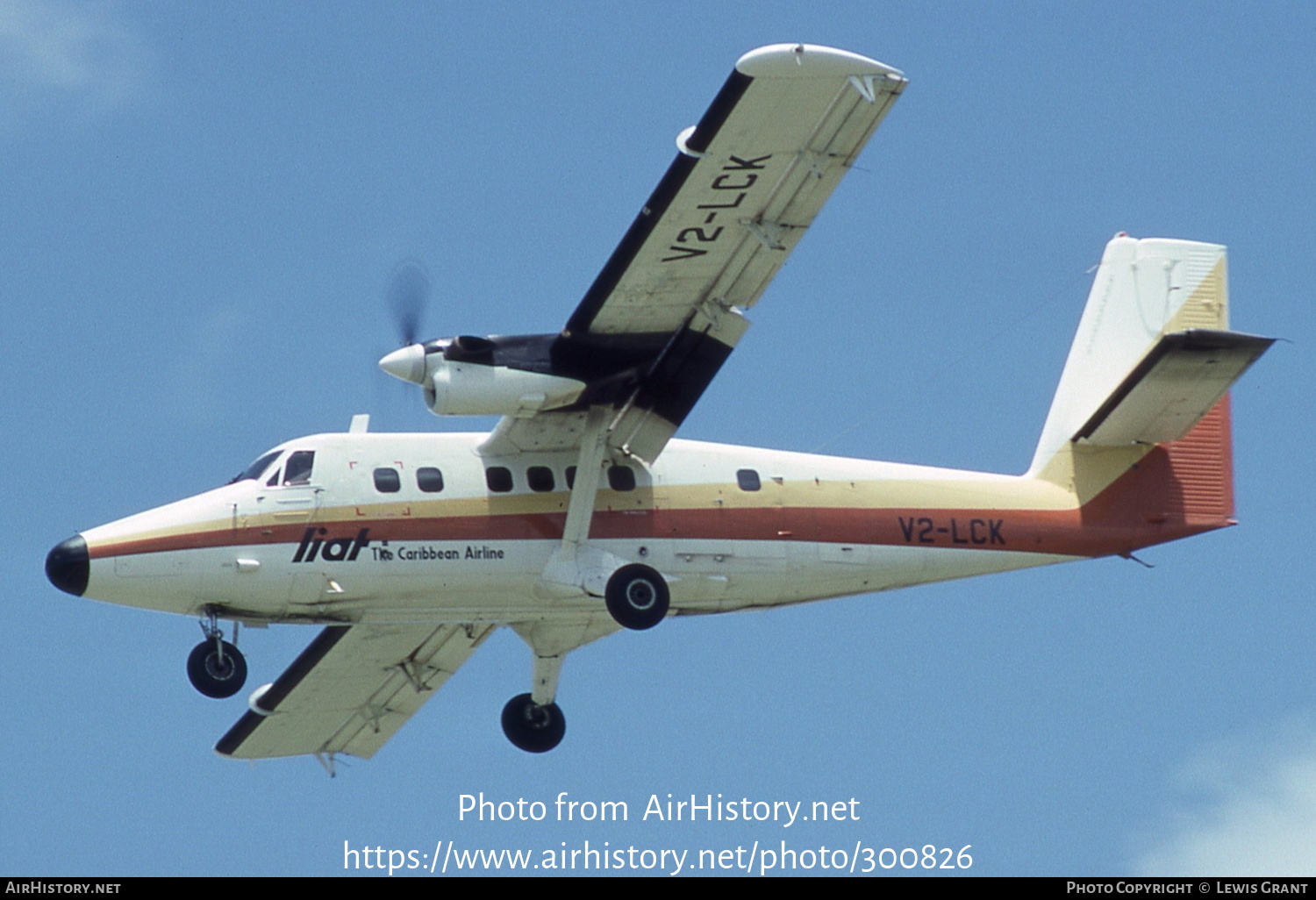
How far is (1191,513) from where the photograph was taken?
1018 inches

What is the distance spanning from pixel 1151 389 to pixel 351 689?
9257mm

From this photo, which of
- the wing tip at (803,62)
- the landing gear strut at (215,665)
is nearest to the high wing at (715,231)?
the wing tip at (803,62)

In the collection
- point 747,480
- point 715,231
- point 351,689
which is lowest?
point 351,689

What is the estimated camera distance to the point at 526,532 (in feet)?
78.1

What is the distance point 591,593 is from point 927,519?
371 cm

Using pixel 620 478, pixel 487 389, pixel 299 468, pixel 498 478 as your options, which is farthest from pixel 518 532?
pixel 299 468

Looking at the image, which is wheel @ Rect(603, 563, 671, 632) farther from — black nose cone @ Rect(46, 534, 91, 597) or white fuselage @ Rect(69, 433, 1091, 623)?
black nose cone @ Rect(46, 534, 91, 597)

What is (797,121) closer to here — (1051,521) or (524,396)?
(524,396)

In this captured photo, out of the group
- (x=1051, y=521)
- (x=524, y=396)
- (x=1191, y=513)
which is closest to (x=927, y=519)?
(x=1051, y=521)

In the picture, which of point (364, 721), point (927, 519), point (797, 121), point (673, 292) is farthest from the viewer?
point (364, 721)

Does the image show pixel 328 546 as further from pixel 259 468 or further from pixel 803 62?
pixel 803 62

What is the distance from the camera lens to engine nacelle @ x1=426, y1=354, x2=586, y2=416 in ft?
74.9

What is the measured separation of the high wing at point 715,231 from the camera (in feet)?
69.9

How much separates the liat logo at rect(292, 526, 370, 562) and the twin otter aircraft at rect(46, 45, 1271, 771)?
2 centimetres
